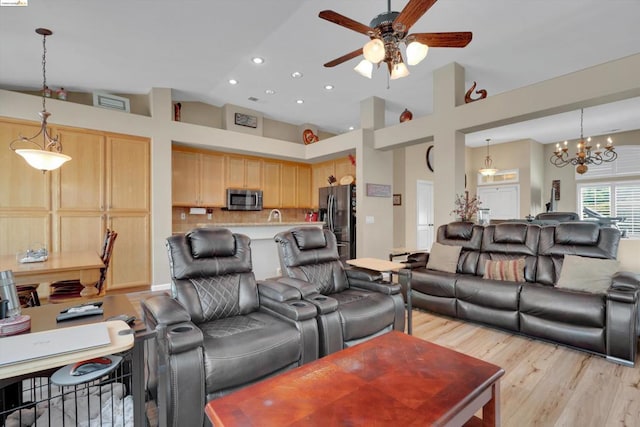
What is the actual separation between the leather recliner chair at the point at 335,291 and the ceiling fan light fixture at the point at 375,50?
1609mm

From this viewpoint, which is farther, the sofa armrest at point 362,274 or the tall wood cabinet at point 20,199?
the tall wood cabinet at point 20,199

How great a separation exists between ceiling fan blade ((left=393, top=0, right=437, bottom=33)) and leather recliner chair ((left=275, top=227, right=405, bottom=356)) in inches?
74.4

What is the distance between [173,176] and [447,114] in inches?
191

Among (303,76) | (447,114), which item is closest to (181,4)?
(303,76)

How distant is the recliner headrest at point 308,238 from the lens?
2912 mm

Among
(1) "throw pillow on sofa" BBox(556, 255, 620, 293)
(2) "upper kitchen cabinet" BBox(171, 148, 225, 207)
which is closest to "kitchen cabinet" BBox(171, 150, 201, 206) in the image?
(2) "upper kitchen cabinet" BBox(171, 148, 225, 207)

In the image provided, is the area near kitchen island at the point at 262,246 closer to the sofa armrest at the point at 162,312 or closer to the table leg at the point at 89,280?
the table leg at the point at 89,280

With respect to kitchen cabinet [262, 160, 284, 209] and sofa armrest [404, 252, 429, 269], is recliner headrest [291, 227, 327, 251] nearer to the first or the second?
sofa armrest [404, 252, 429, 269]

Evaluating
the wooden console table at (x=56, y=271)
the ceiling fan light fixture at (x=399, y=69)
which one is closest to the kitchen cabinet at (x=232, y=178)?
the wooden console table at (x=56, y=271)

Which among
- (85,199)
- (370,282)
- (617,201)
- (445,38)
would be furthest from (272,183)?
(617,201)

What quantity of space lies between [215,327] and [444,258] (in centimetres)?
295

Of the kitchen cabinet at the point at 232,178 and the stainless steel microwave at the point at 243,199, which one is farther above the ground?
the kitchen cabinet at the point at 232,178

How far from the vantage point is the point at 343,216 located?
6117 millimetres

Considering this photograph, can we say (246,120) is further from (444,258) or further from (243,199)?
(444,258)
